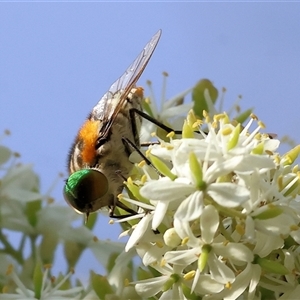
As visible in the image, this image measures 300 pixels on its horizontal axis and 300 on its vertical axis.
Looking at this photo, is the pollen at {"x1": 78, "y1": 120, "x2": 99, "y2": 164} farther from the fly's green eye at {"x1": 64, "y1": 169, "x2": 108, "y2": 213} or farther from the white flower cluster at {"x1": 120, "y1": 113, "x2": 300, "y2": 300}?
the white flower cluster at {"x1": 120, "y1": 113, "x2": 300, "y2": 300}

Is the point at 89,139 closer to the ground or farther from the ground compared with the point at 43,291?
farther from the ground

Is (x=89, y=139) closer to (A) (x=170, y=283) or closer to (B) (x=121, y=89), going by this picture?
(B) (x=121, y=89)

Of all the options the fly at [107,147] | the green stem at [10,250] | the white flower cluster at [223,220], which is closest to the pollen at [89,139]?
the fly at [107,147]

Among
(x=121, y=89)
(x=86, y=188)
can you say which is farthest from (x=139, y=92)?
(x=86, y=188)

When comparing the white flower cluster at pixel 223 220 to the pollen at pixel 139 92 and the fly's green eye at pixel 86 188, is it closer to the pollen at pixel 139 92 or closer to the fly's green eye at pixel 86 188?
the fly's green eye at pixel 86 188

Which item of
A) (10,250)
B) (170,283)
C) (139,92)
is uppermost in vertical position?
(139,92)

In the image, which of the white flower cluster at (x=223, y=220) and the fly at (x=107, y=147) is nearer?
the white flower cluster at (x=223, y=220)
